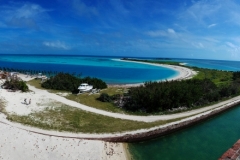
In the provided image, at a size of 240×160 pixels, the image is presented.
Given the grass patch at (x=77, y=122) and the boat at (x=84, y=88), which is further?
the boat at (x=84, y=88)

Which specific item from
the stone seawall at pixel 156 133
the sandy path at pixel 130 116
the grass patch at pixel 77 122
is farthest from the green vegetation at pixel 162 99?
the grass patch at pixel 77 122

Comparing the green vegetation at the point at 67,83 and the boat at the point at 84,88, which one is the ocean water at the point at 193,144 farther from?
the green vegetation at the point at 67,83

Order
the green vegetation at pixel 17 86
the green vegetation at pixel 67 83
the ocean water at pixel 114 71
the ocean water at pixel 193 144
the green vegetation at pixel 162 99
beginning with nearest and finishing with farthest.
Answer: the ocean water at pixel 193 144, the green vegetation at pixel 162 99, the green vegetation at pixel 17 86, the green vegetation at pixel 67 83, the ocean water at pixel 114 71

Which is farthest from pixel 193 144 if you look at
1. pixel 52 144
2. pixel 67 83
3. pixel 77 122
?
pixel 67 83

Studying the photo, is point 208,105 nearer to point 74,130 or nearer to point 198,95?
point 198,95

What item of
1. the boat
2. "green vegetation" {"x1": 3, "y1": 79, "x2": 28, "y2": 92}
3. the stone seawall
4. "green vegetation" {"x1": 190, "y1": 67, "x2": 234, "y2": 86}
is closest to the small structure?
the stone seawall

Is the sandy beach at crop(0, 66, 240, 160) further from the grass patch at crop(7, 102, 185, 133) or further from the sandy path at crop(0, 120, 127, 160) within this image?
the grass patch at crop(7, 102, 185, 133)

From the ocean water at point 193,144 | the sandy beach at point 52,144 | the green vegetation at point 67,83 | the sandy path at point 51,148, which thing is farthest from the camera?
the green vegetation at point 67,83
